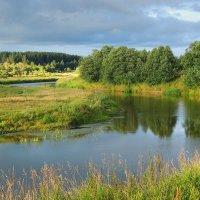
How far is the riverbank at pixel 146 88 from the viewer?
76181 mm

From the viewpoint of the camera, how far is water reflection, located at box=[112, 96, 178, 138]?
126ft

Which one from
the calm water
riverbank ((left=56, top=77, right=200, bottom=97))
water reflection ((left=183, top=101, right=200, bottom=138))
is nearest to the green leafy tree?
riverbank ((left=56, top=77, right=200, bottom=97))

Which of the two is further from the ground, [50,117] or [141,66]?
[141,66]

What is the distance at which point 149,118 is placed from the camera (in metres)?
45.4

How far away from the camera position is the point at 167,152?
27.5m

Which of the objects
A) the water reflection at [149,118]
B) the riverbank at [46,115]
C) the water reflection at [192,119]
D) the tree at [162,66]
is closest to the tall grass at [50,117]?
the riverbank at [46,115]

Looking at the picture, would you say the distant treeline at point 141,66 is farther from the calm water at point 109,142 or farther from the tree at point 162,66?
the calm water at point 109,142

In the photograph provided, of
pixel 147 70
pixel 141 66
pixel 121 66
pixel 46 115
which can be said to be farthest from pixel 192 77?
pixel 46 115

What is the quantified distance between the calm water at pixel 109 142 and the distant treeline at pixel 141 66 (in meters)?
30.5

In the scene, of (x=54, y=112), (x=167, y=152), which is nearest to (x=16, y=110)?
(x=54, y=112)

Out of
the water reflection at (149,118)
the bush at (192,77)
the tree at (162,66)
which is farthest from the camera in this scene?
the tree at (162,66)

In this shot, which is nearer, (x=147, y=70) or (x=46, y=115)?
(x=46, y=115)

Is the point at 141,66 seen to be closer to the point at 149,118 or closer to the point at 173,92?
the point at 173,92

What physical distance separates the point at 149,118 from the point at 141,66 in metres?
40.4
